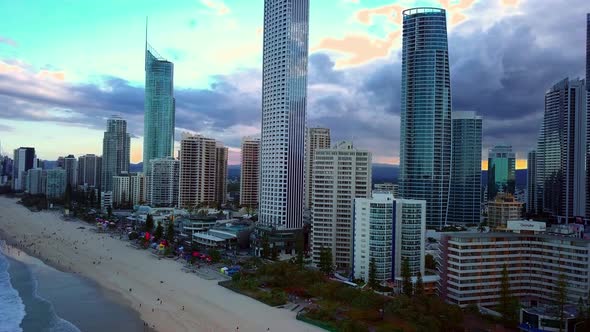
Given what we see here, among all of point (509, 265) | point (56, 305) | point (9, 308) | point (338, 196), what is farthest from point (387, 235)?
point (9, 308)

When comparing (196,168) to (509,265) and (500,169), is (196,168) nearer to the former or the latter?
(509,265)

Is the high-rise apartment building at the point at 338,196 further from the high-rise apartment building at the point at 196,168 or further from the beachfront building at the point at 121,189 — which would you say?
the beachfront building at the point at 121,189

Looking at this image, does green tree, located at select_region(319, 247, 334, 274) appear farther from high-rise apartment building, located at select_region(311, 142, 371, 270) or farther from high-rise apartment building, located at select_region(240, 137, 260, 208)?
high-rise apartment building, located at select_region(240, 137, 260, 208)

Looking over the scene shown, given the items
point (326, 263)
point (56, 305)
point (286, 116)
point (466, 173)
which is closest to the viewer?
point (56, 305)

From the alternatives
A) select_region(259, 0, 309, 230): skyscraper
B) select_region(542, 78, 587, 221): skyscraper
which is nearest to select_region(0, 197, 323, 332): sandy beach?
select_region(259, 0, 309, 230): skyscraper

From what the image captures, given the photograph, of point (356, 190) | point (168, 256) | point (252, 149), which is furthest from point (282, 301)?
point (252, 149)
